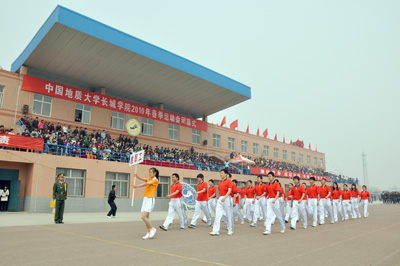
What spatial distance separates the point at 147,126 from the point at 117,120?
3.28 meters

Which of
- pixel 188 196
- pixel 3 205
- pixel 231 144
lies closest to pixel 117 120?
pixel 188 196

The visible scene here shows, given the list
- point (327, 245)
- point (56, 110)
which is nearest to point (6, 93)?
point (56, 110)

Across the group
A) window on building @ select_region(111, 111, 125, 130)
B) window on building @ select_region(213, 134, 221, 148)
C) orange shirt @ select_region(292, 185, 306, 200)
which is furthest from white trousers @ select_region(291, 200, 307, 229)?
window on building @ select_region(213, 134, 221, 148)

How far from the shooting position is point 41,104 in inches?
908

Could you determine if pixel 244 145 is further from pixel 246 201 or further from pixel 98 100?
pixel 246 201

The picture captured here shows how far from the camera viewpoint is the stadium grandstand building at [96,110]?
1898cm

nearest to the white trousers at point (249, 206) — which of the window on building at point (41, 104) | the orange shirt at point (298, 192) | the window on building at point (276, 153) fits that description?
the orange shirt at point (298, 192)

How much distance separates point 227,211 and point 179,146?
2278cm

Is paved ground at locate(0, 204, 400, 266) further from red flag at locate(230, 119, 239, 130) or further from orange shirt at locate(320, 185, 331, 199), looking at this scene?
red flag at locate(230, 119, 239, 130)

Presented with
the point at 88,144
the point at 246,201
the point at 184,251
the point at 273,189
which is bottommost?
the point at 184,251

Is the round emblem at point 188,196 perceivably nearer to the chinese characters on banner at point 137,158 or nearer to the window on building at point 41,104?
the chinese characters on banner at point 137,158

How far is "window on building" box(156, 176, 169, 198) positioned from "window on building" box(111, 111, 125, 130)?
6.56 m

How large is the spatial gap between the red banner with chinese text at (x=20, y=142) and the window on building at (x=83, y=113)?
716 cm

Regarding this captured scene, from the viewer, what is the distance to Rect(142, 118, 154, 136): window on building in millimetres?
29359
